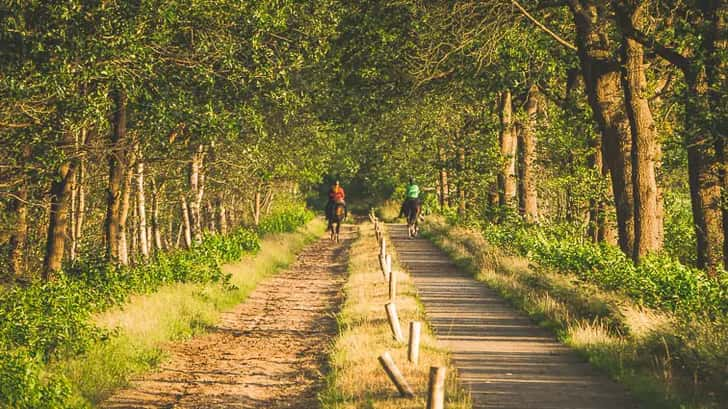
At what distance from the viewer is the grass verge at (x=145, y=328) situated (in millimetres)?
14148

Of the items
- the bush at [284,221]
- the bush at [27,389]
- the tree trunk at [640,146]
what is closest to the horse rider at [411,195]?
the bush at [284,221]

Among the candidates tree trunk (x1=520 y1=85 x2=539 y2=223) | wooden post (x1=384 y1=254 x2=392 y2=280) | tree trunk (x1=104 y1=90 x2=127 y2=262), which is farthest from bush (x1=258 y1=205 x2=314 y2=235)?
tree trunk (x1=104 y1=90 x2=127 y2=262)

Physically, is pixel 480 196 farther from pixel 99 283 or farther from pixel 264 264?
pixel 99 283

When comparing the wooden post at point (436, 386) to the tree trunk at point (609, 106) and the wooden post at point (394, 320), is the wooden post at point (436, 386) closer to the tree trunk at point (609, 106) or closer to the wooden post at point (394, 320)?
the wooden post at point (394, 320)

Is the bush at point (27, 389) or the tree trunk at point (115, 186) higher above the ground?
the tree trunk at point (115, 186)

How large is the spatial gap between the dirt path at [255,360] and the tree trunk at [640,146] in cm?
639

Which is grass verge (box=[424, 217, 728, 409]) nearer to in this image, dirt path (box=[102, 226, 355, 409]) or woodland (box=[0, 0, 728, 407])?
woodland (box=[0, 0, 728, 407])

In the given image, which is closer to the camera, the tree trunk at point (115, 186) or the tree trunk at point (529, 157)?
the tree trunk at point (115, 186)

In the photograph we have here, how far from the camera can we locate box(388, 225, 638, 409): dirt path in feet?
38.3

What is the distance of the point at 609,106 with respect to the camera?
2152cm

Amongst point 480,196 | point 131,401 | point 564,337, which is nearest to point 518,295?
point 564,337

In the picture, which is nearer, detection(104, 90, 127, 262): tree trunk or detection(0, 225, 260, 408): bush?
detection(0, 225, 260, 408): bush

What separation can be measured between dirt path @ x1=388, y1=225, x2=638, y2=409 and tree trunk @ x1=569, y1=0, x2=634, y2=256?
10.3ft

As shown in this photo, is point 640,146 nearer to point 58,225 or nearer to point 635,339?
point 635,339
